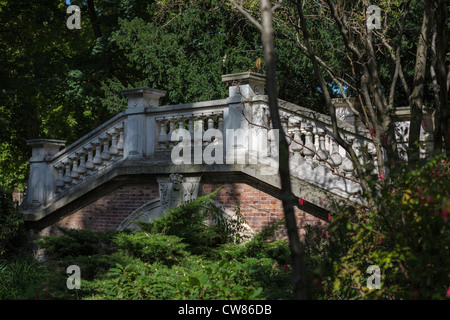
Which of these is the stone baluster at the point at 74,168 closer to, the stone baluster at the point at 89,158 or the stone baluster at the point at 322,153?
the stone baluster at the point at 89,158

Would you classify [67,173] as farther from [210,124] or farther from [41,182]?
[210,124]

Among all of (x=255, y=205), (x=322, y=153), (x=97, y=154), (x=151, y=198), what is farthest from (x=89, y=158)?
(x=322, y=153)

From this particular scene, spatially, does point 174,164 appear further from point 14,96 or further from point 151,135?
point 14,96

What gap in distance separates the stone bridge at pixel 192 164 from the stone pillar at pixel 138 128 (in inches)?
0.7

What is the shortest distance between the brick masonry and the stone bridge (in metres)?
0.02

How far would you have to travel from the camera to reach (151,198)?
9047 mm

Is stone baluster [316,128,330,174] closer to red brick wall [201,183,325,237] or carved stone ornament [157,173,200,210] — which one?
red brick wall [201,183,325,237]

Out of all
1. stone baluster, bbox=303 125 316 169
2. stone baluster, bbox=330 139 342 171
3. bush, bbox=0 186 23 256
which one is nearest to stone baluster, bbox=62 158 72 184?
bush, bbox=0 186 23 256

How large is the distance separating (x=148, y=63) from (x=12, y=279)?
704 centimetres

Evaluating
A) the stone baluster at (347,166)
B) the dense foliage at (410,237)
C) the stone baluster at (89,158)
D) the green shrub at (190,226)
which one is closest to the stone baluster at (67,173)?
the stone baluster at (89,158)

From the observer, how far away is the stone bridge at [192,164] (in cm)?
741

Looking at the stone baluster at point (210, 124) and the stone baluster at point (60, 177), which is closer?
the stone baluster at point (210, 124)

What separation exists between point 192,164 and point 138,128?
1331 mm
